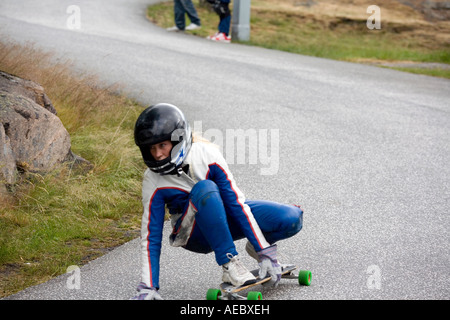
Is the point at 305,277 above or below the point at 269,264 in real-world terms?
below

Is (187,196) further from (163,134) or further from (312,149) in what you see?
(312,149)

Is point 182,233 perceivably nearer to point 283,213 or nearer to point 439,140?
point 283,213

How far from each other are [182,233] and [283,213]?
2.17 feet

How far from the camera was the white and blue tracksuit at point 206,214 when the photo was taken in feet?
14.0

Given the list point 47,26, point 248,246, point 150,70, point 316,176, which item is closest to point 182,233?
point 248,246

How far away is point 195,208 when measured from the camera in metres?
4.30

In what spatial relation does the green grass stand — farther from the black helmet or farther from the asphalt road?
the black helmet

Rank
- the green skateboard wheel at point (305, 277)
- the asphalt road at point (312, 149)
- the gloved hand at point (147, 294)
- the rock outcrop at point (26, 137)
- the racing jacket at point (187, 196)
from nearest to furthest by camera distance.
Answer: the gloved hand at point (147, 294) → the racing jacket at point (187, 196) → the green skateboard wheel at point (305, 277) → the asphalt road at point (312, 149) → the rock outcrop at point (26, 137)

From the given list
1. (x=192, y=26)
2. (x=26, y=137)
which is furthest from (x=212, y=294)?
(x=192, y=26)

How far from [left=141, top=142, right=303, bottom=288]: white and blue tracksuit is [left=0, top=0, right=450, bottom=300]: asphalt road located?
438 mm

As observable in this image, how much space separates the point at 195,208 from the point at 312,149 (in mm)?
4816

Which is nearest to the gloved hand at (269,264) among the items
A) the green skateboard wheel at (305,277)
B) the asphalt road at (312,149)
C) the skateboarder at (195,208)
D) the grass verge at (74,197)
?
the skateboarder at (195,208)

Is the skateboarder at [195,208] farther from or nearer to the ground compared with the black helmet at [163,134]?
nearer to the ground

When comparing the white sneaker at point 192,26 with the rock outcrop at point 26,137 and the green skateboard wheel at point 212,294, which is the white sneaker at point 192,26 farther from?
the green skateboard wheel at point 212,294
